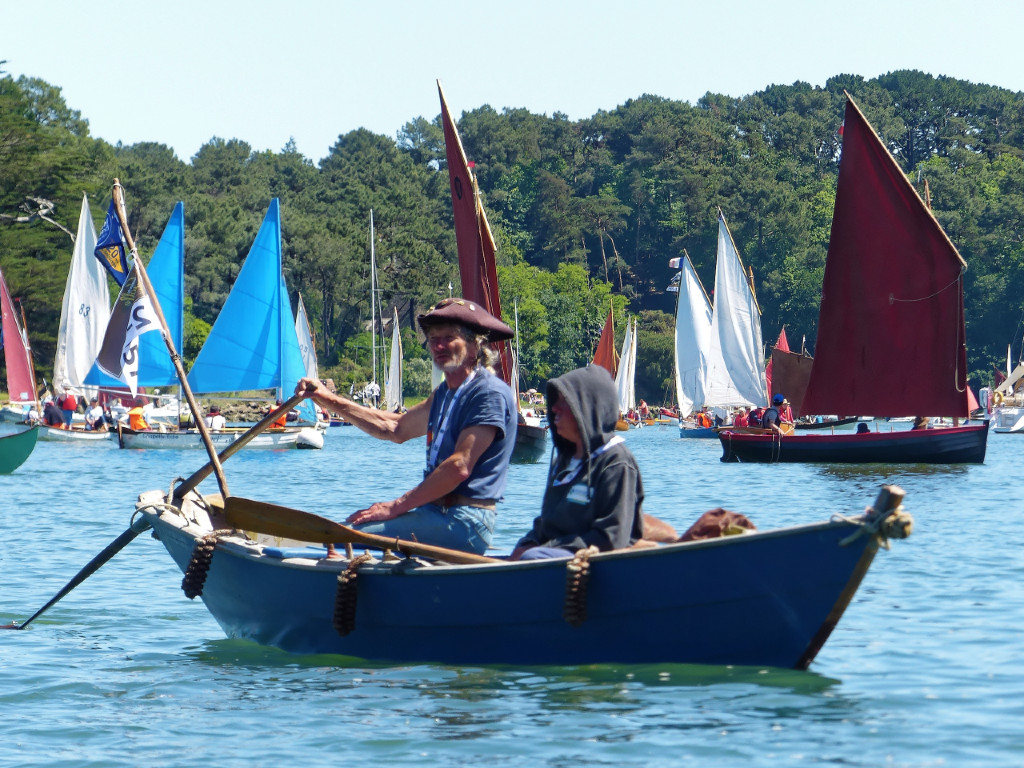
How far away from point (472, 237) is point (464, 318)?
1952 cm

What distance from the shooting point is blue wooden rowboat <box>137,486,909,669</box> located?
7109 millimetres

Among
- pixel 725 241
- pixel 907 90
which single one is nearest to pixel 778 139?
pixel 907 90

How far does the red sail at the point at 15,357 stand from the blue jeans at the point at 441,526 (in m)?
42.1

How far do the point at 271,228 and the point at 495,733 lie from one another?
3352cm

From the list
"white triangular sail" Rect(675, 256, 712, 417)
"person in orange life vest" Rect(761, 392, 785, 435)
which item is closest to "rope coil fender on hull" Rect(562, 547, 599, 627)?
"person in orange life vest" Rect(761, 392, 785, 435)

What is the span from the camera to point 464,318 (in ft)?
26.1

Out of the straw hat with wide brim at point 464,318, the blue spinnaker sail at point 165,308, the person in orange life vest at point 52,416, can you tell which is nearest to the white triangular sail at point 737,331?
the blue spinnaker sail at point 165,308

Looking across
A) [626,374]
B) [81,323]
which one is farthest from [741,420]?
[626,374]

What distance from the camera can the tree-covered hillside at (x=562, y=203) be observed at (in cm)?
7694

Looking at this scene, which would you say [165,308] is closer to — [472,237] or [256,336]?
[256,336]

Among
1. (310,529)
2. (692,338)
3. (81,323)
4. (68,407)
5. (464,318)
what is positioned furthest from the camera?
(692,338)

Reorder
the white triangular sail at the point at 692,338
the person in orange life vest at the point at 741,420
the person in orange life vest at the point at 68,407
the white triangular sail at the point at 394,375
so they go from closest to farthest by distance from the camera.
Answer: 1. the person in orange life vest at the point at 68,407
2. the person in orange life vest at the point at 741,420
3. the white triangular sail at the point at 692,338
4. the white triangular sail at the point at 394,375

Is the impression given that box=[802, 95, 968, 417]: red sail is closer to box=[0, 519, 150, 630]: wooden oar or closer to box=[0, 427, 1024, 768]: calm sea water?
box=[0, 427, 1024, 768]: calm sea water

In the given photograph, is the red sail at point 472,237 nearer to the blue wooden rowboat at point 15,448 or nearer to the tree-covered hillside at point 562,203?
the blue wooden rowboat at point 15,448
